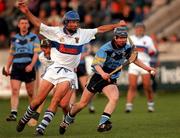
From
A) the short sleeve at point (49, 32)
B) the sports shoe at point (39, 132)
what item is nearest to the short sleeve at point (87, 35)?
the short sleeve at point (49, 32)

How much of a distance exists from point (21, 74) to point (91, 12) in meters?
13.6

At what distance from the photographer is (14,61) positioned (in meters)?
21.9

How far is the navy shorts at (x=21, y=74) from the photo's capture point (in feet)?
71.4

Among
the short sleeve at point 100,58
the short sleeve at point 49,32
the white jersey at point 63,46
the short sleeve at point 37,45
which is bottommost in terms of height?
the short sleeve at point 37,45

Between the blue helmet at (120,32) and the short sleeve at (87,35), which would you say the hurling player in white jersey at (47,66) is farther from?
the blue helmet at (120,32)

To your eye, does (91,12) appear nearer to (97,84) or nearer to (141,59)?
(141,59)

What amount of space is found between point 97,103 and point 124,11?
264 inches

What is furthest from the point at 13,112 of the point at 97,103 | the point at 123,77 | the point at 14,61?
the point at 123,77

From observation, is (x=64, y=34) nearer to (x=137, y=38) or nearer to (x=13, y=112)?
(x=13, y=112)

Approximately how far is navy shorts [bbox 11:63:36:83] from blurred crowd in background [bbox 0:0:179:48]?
11.3 metres

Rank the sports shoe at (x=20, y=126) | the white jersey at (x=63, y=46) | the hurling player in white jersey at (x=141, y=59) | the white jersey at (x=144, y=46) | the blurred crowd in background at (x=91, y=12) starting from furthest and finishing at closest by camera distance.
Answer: the blurred crowd in background at (x=91, y=12)
the white jersey at (x=144, y=46)
the hurling player in white jersey at (x=141, y=59)
the sports shoe at (x=20, y=126)
the white jersey at (x=63, y=46)

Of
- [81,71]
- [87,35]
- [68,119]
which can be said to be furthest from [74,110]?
[81,71]

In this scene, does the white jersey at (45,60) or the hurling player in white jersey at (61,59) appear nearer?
the hurling player in white jersey at (61,59)

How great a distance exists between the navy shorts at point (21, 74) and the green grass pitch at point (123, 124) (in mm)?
1116
